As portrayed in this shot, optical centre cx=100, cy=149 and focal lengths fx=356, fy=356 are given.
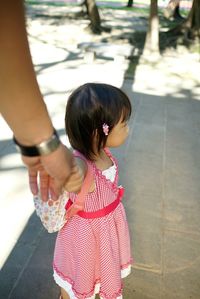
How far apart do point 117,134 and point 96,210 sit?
1.17 ft

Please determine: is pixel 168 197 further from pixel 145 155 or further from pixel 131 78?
pixel 131 78

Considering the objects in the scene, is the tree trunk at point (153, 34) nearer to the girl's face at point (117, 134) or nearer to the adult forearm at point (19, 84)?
the girl's face at point (117, 134)

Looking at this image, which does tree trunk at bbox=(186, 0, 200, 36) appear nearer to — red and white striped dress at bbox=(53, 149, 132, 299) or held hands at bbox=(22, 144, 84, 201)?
red and white striped dress at bbox=(53, 149, 132, 299)

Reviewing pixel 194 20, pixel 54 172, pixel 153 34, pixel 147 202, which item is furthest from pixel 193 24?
pixel 54 172

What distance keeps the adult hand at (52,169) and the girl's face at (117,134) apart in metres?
0.46

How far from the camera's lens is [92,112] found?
1.43 m

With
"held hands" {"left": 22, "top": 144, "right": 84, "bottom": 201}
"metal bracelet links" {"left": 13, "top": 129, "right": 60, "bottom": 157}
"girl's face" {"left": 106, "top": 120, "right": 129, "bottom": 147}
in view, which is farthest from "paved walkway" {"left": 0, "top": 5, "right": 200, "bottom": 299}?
"metal bracelet links" {"left": 13, "top": 129, "right": 60, "bottom": 157}

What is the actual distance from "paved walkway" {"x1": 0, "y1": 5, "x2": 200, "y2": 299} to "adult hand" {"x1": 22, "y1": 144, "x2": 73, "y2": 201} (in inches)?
48.2

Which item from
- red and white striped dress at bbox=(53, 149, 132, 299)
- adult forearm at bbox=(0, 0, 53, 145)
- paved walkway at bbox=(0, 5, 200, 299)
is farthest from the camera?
paved walkway at bbox=(0, 5, 200, 299)

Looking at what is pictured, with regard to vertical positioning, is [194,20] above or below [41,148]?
below

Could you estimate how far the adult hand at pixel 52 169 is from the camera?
1.02m

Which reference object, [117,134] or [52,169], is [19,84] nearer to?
[52,169]

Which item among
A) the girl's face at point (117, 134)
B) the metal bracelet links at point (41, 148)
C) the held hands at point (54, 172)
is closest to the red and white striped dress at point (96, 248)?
the girl's face at point (117, 134)

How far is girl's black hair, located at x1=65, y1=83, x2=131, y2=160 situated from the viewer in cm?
144
